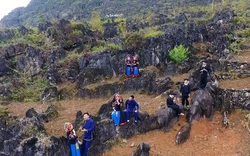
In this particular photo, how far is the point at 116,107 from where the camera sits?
12.4 m

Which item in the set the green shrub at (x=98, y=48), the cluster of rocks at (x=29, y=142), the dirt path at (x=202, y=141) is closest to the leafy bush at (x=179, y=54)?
the green shrub at (x=98, y=48)

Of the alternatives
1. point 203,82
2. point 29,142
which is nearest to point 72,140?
point 29,142

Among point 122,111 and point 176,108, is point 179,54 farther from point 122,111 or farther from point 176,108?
point 122,111

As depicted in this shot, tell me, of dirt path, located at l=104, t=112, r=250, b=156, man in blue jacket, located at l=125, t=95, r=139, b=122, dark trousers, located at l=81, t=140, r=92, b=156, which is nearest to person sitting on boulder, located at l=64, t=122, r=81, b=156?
dark trousers, located at l=81, t=140, r=92, b=156

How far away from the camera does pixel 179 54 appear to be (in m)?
22.7

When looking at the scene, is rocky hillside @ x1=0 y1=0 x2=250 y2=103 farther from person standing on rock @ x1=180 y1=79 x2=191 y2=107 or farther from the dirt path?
the dirt path

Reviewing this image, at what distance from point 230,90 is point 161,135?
11.8ft

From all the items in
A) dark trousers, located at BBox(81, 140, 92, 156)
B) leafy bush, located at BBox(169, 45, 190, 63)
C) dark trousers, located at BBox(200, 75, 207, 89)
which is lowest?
dark trousers, located at BBox(81, 140, 92, 156)

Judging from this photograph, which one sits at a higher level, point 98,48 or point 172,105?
point 172,105

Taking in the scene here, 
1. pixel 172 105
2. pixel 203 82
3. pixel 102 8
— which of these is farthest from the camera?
pixel 102 8

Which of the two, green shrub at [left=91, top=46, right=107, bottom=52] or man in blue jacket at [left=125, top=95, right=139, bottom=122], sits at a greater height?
man in blue jacket at [left=125, top=95, right=139, bottom=122]

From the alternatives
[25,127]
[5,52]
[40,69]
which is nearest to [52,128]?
[25,127]

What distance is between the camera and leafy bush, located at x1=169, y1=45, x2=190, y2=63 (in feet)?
74.2

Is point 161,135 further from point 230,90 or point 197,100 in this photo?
point 230,90
